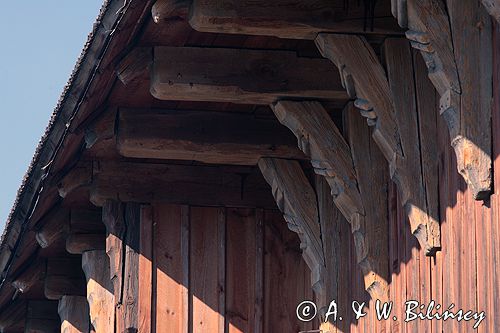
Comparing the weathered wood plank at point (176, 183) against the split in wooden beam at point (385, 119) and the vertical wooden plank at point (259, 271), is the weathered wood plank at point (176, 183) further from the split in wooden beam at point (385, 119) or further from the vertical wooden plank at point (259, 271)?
the split in wooden beam at point (385, 119)

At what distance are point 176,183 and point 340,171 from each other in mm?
1955

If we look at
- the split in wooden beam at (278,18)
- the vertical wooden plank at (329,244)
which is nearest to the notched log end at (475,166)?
the split in wooden beam at (278,18)

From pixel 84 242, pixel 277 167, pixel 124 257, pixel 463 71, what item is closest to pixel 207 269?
pixel 124 257

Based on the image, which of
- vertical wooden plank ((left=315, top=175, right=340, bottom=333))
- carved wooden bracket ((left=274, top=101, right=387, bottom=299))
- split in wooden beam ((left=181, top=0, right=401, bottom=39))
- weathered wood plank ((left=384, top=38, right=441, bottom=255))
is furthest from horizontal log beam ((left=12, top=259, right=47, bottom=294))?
weathered wood plank ((left=384, top=38, right=441, bottom=255))

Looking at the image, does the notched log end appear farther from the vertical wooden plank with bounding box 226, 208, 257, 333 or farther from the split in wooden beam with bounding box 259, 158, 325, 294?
the vertical wooden plank with bounding box 226, 208, 257, 333

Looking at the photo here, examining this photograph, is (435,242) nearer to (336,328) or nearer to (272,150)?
(336,328)

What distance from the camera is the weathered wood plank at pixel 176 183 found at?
8.77 meters

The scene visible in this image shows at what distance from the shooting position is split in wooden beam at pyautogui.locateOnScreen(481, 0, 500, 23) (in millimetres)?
5109

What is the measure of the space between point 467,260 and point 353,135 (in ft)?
5.42

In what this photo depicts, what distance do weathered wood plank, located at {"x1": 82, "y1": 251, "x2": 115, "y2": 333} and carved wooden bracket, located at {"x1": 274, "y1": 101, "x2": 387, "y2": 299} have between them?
9.05ft

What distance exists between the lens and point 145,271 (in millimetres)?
8711

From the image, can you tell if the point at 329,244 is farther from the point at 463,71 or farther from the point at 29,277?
the point at 29,277

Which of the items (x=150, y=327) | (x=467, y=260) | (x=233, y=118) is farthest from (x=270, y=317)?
(x=467, y=260)

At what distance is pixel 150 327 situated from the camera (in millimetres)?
8633
